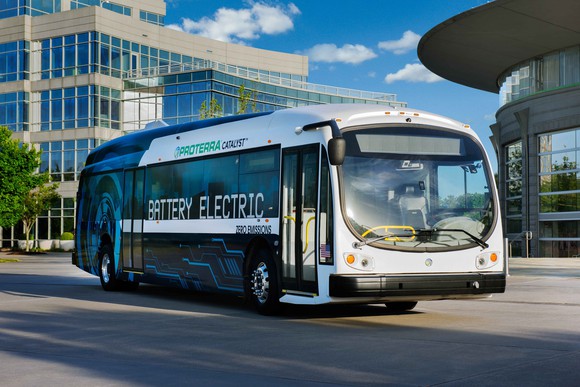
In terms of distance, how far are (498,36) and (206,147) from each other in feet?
106

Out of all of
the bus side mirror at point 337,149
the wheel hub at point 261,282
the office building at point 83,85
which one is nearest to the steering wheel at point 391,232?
the bus side mirror at point 337,149

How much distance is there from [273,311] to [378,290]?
7.07ft

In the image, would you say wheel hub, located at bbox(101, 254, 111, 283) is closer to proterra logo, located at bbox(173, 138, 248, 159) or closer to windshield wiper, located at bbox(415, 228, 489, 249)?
proterra logo, located at bbox(173, 138, 248, 159)

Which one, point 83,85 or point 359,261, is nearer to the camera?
point 359,261

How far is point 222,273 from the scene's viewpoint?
14.3m

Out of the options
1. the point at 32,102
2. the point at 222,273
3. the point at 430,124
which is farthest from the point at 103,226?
the point at 32,102

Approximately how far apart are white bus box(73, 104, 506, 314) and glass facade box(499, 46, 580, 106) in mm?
32707

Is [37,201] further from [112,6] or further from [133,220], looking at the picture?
[133,220]

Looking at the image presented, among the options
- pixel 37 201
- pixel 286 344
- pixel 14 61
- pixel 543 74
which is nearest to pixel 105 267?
pixel 286 344

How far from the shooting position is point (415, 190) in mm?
11969

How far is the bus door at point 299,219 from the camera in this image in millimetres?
12016

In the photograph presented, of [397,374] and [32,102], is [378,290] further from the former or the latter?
[32,102]

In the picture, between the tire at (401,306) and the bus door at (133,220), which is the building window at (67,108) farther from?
the tire at (401,306)

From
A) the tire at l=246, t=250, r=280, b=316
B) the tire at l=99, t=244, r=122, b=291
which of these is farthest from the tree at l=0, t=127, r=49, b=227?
the tire at l=246, t=250, r=280, b=316
